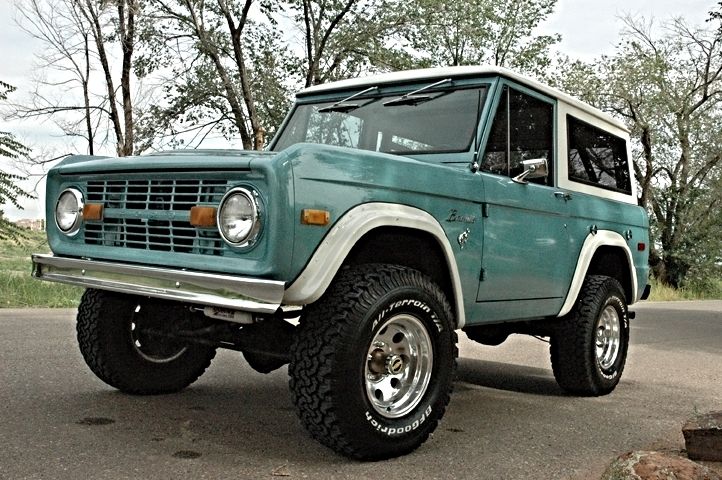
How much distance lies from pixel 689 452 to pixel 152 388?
321 cm

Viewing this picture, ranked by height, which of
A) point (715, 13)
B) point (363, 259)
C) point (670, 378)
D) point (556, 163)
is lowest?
point (670, 378)

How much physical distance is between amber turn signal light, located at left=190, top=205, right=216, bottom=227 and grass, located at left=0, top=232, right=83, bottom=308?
766 cm

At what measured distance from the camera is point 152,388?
16.9 feet

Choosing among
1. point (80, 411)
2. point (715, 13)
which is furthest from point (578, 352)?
point (715, 13)

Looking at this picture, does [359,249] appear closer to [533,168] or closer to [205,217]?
[205,217]

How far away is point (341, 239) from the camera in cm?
367

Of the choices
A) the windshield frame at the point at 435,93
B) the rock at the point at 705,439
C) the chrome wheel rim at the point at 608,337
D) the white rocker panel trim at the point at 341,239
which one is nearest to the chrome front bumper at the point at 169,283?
the white rocker panel trim at the point at 341,239

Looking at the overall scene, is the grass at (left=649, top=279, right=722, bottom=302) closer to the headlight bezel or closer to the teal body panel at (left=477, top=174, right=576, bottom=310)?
the teal body panel at (left=477, top=174, right=576, bottom=310)

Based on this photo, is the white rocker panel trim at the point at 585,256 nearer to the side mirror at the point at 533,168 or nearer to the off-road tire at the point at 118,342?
the side mirror at the point at 533,168

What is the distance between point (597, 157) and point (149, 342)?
368 centimetres

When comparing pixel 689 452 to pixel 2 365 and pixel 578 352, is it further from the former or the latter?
pixel 2 365

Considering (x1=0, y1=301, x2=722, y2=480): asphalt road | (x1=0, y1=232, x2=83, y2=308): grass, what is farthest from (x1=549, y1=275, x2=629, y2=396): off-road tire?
(x1=0, y1=232, x2=83, y2=308): grass

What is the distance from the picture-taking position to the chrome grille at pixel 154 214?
3785mm

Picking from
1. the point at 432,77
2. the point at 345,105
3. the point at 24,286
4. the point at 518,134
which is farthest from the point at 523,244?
the point at 24,286
